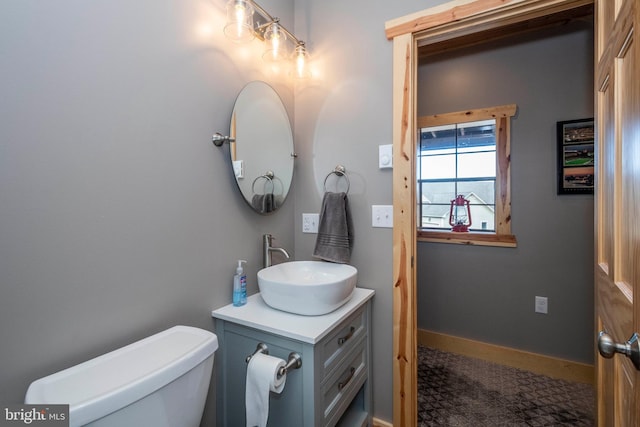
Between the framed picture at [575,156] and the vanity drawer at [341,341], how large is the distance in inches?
69.4

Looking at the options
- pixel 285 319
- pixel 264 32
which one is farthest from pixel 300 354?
pixel 264 32

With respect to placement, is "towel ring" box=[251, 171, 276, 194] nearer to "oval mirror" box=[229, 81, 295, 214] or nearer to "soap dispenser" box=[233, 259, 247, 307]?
"oval mirror" box=[229, 81, 295, 214]

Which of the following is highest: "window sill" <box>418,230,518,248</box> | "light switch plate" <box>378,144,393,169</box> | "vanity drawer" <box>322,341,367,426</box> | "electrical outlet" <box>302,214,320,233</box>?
"light switch plate" <box>378,144,393,169</box>

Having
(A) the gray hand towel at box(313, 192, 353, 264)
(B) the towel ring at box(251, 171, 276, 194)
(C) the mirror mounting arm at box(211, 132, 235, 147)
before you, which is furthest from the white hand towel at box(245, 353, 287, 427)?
(C) the mirror mounting arm at box(211, 132, 235, 147)

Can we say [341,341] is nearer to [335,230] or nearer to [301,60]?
[335,230]

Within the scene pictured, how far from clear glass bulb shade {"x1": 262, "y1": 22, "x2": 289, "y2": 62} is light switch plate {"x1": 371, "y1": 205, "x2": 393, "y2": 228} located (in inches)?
37.0

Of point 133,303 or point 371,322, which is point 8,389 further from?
point 371,322

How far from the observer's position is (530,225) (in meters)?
2.10

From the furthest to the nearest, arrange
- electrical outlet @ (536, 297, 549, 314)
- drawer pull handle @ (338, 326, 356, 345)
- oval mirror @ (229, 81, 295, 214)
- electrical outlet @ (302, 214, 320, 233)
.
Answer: electrical outlet @ (536, 297, 549, 314)
electrical outlet @ (302, 214, 320, 233)
oval mirror @ (229, 81, 295, 214)
drawer pull handle @ (338, 326, 356, 345)

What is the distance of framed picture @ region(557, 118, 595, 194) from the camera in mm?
1905

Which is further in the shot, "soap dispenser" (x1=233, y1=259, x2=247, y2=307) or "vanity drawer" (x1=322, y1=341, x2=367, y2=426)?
"soap dispenser" (x1=233, y1=259, x2=247, y2=307)

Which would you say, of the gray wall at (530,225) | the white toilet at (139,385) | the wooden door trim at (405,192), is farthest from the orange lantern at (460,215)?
the white toilet at (139,385)

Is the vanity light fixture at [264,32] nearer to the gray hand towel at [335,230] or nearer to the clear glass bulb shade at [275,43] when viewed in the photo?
the clear glass bulb shade at [275,43]

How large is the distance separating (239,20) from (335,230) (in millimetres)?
1071
